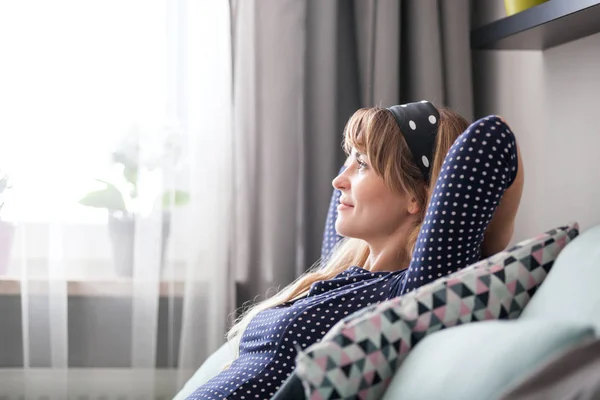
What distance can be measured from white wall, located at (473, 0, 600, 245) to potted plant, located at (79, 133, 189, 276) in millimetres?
922

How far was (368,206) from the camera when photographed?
1628 millimetres

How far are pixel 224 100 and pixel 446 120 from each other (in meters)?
0.81

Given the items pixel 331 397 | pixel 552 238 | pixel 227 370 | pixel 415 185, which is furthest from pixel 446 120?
pixel 331 397

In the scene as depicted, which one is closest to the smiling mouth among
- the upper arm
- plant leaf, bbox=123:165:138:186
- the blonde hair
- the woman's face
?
the woman's face

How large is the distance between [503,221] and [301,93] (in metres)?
0.94

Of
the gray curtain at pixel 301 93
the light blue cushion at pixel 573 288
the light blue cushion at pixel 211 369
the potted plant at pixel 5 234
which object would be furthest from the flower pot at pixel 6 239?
the light blue cushion at pixel 573 288

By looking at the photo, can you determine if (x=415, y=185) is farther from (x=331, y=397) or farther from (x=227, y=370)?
(x=331, y=397)

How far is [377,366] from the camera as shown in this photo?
1003 millimetres

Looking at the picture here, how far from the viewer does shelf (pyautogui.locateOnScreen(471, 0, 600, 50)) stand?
1564 millimetres

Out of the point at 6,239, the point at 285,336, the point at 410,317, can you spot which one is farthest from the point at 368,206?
the point at 6,239

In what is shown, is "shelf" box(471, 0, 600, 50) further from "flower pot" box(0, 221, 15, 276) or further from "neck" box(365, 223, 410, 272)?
"flower pot" box(0, 221, 15, 276)

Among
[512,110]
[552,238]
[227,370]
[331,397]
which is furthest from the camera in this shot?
[512,110]

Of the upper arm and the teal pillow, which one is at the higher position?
the upper arm

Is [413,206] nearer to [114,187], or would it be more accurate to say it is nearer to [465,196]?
[465,196]
